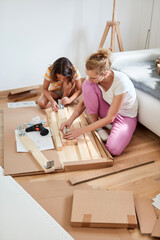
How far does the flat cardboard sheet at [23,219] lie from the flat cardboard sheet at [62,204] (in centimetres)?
7

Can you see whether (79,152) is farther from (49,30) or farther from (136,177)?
(49,30)

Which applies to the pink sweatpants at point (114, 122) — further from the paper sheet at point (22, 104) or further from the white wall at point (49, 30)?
the white wall at point (49, 30)

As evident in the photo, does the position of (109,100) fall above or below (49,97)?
above

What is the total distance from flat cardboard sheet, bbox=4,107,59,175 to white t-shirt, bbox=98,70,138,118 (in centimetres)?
65

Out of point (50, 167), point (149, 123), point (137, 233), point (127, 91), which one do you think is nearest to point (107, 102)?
point (127, 91)

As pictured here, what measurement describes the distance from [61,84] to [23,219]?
1.63 metres

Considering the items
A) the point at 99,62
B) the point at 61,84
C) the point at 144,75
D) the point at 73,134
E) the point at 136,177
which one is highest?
the point at 99,62

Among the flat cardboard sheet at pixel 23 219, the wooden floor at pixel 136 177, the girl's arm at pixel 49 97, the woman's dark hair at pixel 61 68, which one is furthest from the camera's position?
the girl's arm at pixel 49 97

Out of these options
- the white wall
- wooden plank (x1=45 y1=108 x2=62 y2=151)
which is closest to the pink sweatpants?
wooden plank (x1=45 y1=108 x2=62 y2=151)

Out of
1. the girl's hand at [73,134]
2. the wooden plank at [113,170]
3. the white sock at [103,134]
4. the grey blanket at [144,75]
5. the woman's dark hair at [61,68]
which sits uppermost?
the woman's dark hair at [61,68]

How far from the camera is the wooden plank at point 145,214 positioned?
57.0 inches

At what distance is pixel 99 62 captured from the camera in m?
1.85

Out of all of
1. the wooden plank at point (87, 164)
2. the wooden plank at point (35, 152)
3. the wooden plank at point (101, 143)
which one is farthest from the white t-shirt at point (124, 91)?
the wooden plank at point (35, 152)

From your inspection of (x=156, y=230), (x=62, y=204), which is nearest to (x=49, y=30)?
(x=62, y=204)
